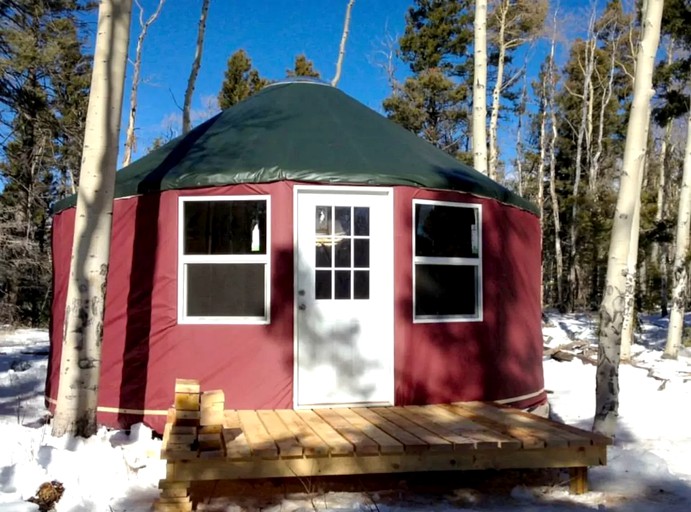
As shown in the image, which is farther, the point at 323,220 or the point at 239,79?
the point at 239,79

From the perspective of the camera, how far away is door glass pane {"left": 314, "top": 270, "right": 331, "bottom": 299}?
4.91 metres

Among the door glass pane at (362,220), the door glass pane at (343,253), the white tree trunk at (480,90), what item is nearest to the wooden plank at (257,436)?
the door glass pane at (343,253)

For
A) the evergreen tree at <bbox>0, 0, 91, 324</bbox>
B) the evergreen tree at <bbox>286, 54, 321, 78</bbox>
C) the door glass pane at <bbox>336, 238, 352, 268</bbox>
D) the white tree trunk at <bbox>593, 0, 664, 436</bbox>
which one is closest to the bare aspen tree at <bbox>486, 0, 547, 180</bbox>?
the evergreen tree at <bbox>286, 54, 321, 78</bbox>

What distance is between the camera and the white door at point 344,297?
4871 millimetres

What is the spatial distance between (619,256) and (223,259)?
123 inches

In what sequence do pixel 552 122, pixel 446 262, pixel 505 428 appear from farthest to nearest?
pixel 552 122 < pixel 446 262 < pixel 505 428

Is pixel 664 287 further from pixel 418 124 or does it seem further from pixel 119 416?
pixel 119 416

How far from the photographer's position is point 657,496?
12.3ft

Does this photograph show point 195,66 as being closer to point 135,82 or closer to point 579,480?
point 135,82

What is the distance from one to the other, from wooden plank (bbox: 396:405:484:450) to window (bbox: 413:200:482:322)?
0.71 m

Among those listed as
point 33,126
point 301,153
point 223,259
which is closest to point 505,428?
point 223,259

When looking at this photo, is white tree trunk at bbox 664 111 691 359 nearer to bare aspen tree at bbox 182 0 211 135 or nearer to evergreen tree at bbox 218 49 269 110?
bare aspen tree at bbox 182 0 211 135

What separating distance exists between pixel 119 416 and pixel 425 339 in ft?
8.29

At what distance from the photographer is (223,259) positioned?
495cm
